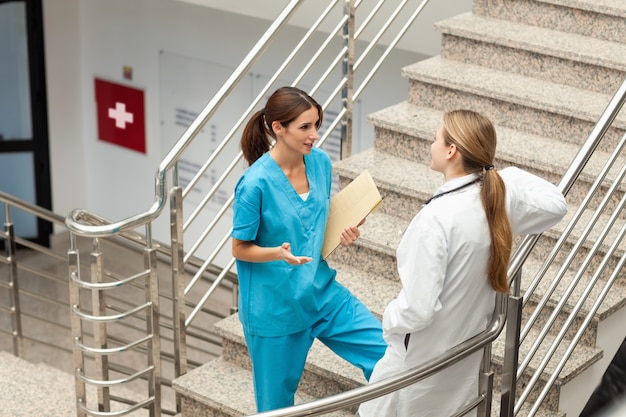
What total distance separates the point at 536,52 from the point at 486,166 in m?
2.05

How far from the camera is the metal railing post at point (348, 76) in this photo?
431 centimetres

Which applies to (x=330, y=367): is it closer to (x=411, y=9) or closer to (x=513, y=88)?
(x=513, y=88)

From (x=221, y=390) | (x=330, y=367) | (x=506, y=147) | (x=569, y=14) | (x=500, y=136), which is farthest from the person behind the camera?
(x=569, y=14)

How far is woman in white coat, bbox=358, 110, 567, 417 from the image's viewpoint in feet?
7.98

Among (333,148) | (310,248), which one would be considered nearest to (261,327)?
(310,248)

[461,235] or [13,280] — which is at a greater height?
[461,235]

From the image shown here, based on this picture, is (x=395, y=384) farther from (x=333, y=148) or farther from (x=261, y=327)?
(x=333, y=148)

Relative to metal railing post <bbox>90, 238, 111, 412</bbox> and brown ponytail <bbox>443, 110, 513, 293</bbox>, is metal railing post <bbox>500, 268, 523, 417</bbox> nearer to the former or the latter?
brown ponytail <bbox>443, 110, 513, 293</bbox>

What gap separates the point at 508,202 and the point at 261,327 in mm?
997

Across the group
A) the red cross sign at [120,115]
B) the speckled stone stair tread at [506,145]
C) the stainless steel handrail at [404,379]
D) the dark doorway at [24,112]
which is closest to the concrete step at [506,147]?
the speckled stone stair tread at [506,145]

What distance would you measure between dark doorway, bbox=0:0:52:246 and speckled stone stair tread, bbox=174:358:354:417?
648 centimetres

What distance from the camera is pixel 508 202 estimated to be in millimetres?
2496

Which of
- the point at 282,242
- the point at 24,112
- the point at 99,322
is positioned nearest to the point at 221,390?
the point at 99,322

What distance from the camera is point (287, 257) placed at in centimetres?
286
